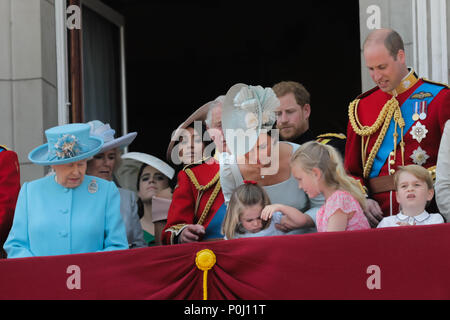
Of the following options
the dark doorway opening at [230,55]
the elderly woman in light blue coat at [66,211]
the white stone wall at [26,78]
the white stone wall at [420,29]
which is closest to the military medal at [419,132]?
the white stone wall at [420,29]

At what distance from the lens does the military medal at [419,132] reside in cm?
526

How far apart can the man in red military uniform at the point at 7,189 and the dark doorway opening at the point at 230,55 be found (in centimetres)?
442

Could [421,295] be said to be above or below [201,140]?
below

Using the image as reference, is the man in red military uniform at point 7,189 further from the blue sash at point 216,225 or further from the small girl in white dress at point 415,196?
the small girl in white dress at point 415,196

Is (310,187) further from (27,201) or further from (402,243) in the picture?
(27,201)

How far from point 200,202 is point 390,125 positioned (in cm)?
111

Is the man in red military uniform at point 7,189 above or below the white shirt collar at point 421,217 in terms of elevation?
above

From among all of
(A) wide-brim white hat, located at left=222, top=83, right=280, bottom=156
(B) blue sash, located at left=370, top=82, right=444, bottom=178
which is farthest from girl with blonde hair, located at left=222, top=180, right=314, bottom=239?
(B) blue sash, located at left=370, top=82, right=444, bottom=178

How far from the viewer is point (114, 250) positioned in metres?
5.03

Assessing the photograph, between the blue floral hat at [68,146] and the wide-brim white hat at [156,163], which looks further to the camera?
the wide-brim white hat at [156,163]

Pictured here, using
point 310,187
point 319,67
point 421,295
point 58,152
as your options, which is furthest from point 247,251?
point 319,67

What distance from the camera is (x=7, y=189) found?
576 cm
